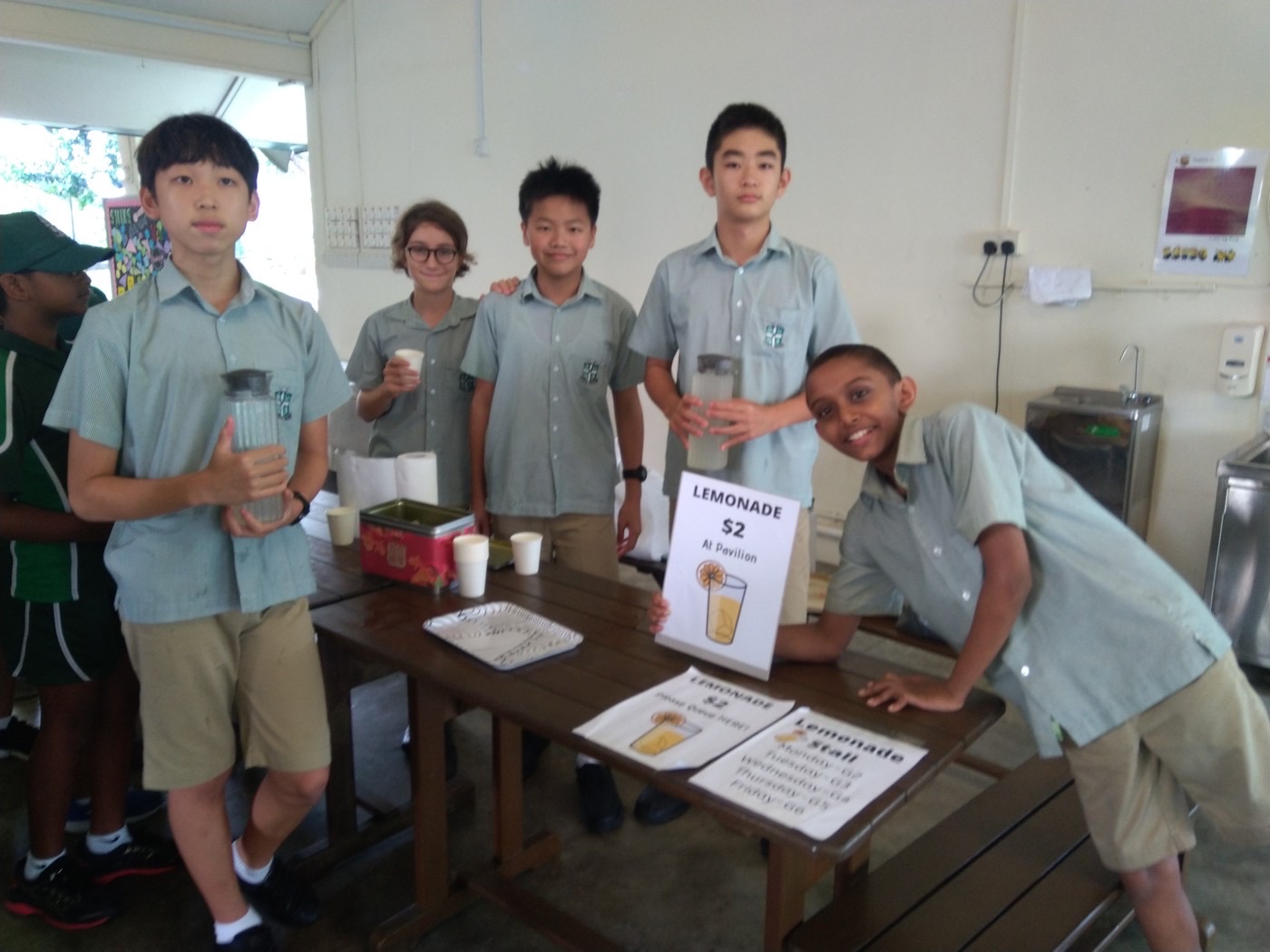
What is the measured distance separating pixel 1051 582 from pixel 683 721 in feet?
2.05

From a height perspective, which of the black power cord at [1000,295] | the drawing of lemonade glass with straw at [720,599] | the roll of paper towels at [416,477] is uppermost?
the black power cord at [1000,295]

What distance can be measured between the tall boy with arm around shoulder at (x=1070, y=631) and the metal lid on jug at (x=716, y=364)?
0.37 meters

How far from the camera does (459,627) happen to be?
1738 millimetres

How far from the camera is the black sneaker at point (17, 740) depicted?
2.64 meters

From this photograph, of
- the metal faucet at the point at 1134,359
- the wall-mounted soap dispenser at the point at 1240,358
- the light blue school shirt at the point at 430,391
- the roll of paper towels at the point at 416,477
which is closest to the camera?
the roll of paper towels at the point at 416,477

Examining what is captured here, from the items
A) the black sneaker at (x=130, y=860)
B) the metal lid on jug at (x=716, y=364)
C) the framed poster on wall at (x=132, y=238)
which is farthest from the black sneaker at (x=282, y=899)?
the framed poster on wall at (x=132, y=238)

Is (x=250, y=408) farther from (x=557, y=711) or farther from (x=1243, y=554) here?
→ (x=1243, y=554)

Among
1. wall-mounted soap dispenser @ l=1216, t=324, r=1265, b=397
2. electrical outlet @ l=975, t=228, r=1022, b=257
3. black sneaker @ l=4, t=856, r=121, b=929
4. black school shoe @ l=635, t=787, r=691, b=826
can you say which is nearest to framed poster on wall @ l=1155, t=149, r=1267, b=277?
wall-mounted soap dispenser @ l=1216, t=324, r=1265, b=397

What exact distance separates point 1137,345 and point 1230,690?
223 cm

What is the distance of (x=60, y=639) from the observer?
1.86 meters

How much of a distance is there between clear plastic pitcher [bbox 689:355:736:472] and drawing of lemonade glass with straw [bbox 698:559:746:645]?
1.34 ft

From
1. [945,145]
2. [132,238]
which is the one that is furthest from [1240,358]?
[132,238]

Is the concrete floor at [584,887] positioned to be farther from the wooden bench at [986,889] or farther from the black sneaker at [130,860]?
the wooden bench at [986,889]

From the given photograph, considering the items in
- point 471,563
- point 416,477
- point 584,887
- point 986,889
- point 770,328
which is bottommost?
point 584,887
